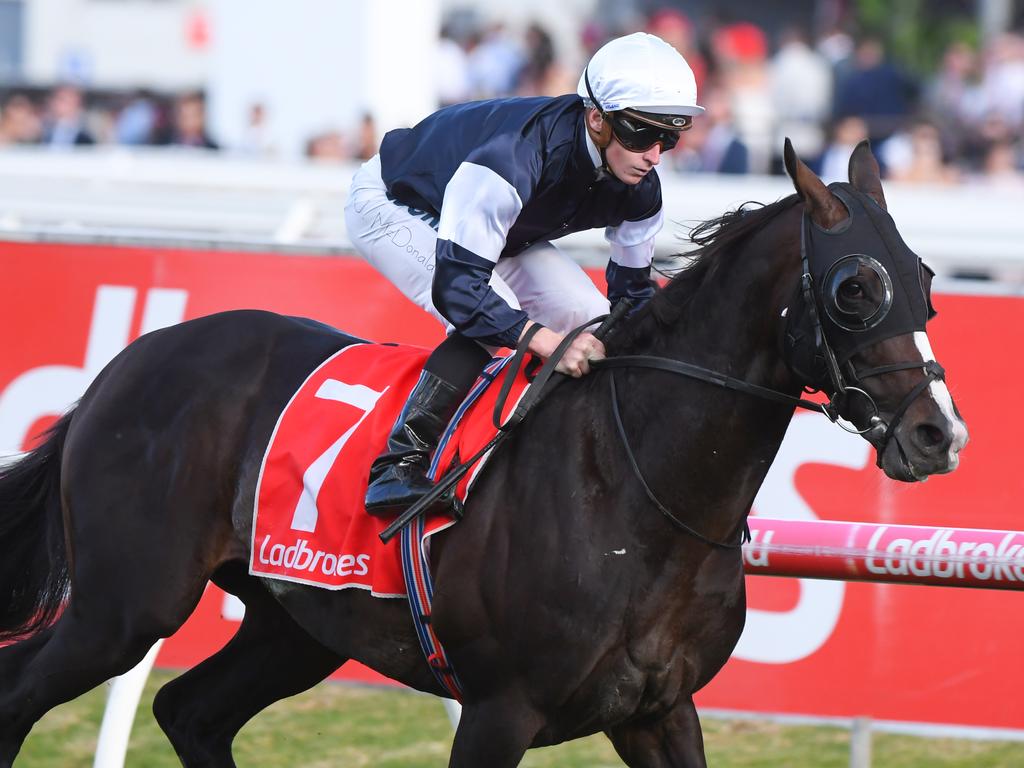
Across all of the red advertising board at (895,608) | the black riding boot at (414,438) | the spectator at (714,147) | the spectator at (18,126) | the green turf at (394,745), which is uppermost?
the black riding boot at (414,438)

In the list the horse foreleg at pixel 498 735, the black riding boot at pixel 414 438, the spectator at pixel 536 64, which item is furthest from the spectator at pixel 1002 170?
the horse foreleg at pixel 498 735

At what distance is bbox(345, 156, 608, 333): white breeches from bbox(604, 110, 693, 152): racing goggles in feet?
1.95

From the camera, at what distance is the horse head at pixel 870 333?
322 centimetres

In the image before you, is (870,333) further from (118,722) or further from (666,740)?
(118,722)

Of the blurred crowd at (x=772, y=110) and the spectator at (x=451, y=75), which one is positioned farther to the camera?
the spectator at (x=451, y=75)

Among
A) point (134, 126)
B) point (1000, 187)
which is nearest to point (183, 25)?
point (134, 126)

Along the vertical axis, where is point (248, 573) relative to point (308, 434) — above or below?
below

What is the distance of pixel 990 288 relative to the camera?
524 centimetres

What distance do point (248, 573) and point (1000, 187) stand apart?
6.89 m

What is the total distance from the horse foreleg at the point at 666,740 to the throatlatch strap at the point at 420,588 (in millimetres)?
424

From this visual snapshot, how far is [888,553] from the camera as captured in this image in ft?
13.8

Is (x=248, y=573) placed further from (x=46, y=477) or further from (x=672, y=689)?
(x=672, y=689)

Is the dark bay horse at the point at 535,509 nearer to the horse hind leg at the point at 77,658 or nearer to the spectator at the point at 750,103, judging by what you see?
the horse hind leg at the point at 77,658

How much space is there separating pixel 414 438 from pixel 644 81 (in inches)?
39.1
